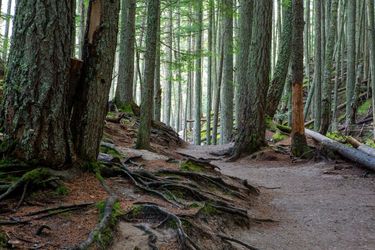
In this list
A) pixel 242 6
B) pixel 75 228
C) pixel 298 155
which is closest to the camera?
pixel 75 228

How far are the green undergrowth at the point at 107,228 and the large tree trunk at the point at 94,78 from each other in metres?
1.08

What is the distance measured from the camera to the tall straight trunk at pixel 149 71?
26.5 feet

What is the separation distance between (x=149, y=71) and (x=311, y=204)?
4.11 metres

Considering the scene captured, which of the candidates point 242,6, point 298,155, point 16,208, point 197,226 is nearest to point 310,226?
point 197,226

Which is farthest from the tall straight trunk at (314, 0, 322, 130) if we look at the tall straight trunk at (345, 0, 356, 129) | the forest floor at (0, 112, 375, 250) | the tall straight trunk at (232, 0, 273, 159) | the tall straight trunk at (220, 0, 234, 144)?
the forest floor at (0, 112, 375, 250)

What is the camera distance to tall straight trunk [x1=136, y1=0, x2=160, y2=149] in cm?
807

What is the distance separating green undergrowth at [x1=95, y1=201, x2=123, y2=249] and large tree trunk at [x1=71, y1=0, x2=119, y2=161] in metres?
1.08

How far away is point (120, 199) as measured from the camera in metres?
4.38

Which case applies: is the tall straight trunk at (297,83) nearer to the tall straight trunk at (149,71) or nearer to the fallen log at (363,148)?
the fallen log at (363,148)

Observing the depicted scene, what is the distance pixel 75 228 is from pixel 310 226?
3.37 metres

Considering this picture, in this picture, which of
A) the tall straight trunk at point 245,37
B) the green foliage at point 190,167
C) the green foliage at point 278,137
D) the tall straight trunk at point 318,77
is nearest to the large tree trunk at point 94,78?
the green foliage at point 190,167

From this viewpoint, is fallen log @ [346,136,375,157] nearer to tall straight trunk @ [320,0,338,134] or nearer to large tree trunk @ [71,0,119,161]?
tall straight trunk @ [320,0,338,134]

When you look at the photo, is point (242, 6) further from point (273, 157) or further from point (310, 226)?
point (310, 226)

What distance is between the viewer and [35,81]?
4.13 metres
